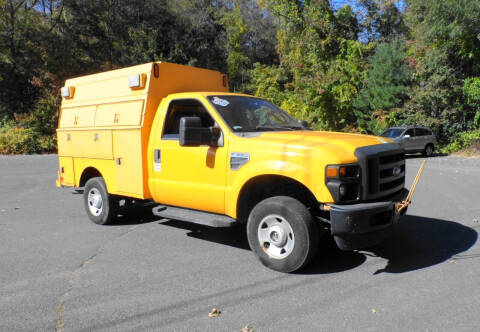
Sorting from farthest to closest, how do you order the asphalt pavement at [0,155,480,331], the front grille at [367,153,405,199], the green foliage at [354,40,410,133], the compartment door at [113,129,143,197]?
the green foliage at [354,40,410,133]
the compartment door at [113,129,143,197]
the front grille at [367,153,405,199]
the asphalt pavement at [0,155,480,331]

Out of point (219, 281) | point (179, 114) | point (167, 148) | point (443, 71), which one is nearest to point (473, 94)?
point (443, 71)

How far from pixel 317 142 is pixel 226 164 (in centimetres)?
118

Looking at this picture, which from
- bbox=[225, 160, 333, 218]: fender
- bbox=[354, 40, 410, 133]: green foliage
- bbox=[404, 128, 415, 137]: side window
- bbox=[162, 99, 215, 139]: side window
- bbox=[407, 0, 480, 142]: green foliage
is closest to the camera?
bbox=[225, 160, 333, 218]: fender

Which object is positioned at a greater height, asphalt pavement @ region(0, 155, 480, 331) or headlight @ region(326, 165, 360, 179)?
headlight @ region(326, 165, 360, 179)

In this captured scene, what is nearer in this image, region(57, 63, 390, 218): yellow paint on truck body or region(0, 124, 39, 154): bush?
region(57, 63, 390, 218): yellow paint on truck body

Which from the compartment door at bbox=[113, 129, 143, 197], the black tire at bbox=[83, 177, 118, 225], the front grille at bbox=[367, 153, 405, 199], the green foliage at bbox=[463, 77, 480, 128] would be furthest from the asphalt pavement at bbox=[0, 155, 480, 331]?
the green foliage at bbox=[463, 77, 480, 128]

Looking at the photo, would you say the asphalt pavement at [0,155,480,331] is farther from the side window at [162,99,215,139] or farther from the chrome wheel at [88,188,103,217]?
the side window at [162,99,215,139]

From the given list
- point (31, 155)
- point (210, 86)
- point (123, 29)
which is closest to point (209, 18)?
point (123, 29)

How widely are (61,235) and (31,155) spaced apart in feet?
62.0

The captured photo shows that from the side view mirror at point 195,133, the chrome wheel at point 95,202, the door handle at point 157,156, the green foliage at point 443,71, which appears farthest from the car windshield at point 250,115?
the green foliage at point 443,71

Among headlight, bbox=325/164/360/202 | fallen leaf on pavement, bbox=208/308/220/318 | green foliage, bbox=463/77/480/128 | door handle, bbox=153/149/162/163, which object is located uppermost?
green foliage, bbox=463/77/480/128

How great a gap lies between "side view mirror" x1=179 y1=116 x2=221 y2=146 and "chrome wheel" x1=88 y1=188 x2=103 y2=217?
2.75 meters

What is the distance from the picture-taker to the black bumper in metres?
4.07

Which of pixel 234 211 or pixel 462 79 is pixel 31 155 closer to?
pixel 234 211
